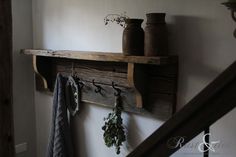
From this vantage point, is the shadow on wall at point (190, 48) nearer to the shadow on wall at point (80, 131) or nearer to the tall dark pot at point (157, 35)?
the tall dark pot at point (157, 35)

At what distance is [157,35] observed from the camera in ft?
5.22

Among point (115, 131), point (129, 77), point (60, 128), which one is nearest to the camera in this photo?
point (129, 77)

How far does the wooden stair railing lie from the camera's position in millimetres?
626

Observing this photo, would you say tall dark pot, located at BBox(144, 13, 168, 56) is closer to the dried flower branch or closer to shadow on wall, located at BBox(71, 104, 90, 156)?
the dried flower branch

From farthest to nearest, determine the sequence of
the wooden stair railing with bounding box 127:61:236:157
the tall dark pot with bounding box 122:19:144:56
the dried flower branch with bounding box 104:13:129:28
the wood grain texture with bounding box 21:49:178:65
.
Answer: the dried flower branch with bounding box 104:13:129:28
the tall dark pot with bounding box 122:19:144:56
the wood grain texture with bounding box 21:49:178:65
the wooden stair railing with bounding box 127:61:236:157

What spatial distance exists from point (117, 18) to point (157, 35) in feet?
1.41

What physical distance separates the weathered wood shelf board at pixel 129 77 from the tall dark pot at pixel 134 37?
63mm

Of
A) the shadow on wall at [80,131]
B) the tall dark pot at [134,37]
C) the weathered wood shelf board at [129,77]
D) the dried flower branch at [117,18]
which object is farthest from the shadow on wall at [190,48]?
the shadow on wall at [80,131]

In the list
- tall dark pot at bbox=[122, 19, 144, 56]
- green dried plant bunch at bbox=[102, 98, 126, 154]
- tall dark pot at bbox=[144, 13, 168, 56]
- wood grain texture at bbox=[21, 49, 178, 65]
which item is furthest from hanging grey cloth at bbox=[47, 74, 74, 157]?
tall dark pot at bbox=[144, 13, 168, 56]

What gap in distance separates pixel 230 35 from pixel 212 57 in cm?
14

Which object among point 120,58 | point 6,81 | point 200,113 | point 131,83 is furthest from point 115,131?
point 200,113

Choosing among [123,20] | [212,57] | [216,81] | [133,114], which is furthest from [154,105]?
A: [216,81]

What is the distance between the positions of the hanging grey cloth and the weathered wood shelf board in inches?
5.2

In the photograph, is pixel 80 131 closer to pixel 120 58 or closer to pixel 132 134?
pixel 132 134
